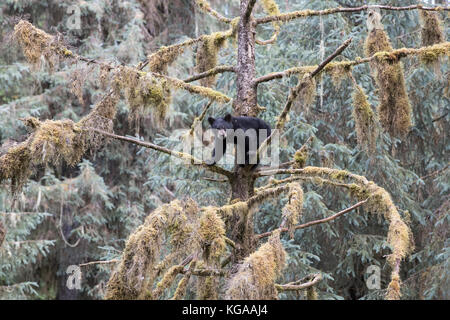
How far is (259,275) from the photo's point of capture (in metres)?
3.11

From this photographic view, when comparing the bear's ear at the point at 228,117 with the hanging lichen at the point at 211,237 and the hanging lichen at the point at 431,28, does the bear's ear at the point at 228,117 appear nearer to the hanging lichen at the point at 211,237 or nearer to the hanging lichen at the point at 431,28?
the hanging lichen at the point at 211,237

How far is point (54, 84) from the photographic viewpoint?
41.4 ft

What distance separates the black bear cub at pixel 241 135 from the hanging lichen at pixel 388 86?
3.60 feet

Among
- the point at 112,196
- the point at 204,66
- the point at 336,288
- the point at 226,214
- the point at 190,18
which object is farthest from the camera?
the point at 190,18

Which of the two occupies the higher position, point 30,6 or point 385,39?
point 30,6

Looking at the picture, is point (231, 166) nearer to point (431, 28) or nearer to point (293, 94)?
point (431, 28)

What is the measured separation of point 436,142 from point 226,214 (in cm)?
707

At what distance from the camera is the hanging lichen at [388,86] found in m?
4.52

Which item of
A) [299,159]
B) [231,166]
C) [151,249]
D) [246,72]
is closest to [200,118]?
[246,72]

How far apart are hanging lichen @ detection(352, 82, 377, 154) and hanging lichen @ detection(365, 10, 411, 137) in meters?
0.11

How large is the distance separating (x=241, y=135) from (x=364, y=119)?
1.03m

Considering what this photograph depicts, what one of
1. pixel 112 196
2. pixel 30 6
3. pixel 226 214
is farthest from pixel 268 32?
pixel 226 214

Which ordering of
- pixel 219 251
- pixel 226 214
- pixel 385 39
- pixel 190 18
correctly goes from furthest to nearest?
1. pixel 190 18
2. pixel 385 39
3. pixel 226 214
4. pixel 219 251

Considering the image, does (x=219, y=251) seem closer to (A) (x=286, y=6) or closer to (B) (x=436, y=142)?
(B) (x=436, y=142)
